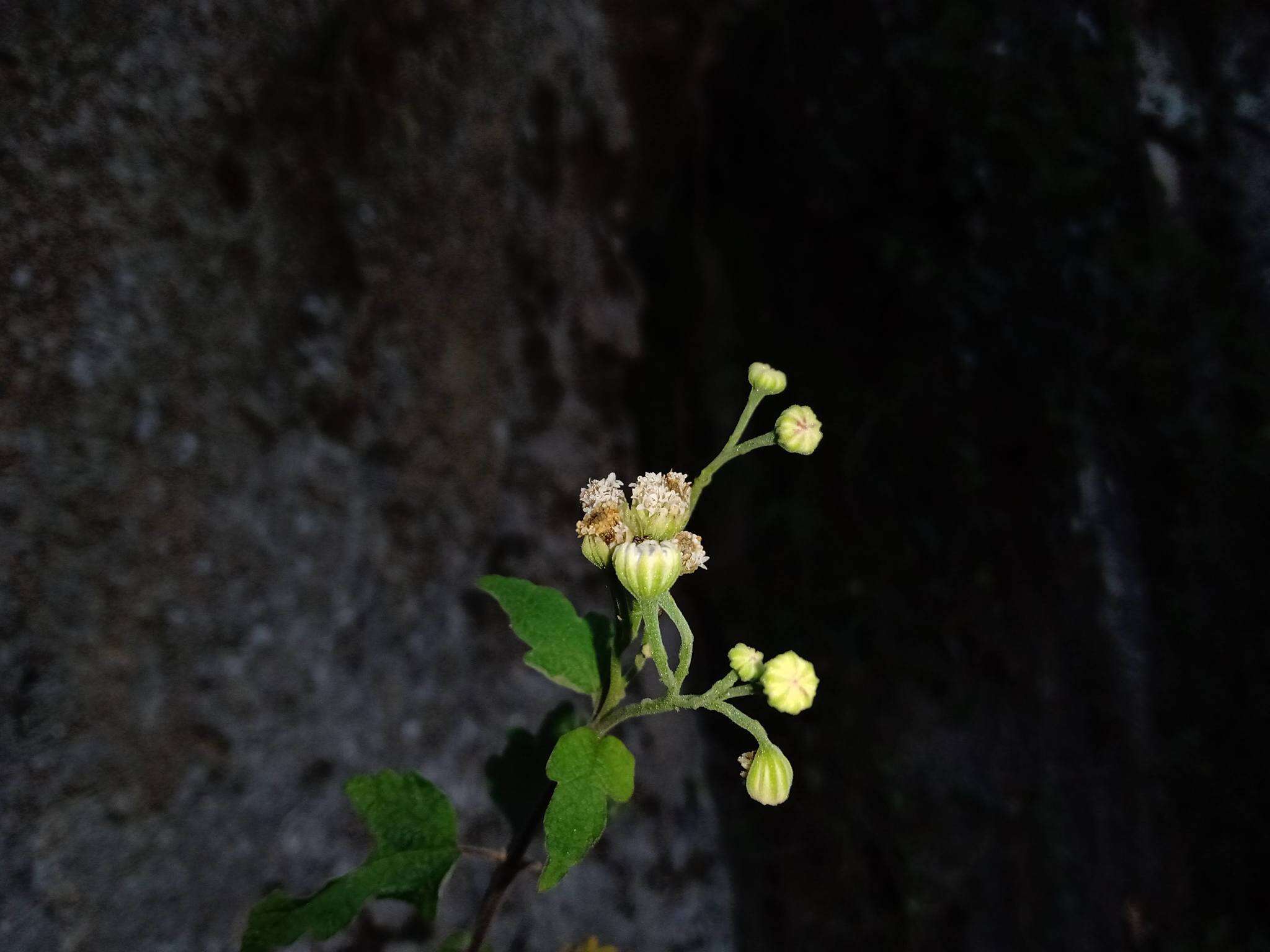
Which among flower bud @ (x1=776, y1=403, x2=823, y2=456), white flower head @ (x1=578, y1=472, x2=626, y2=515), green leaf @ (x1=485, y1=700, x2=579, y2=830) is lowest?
green leaf @ (x1=485, y1=700, x2=579, y2=830)

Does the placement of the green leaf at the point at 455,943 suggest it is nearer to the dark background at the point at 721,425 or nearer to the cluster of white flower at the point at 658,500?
the cluster of white flower at the point at 658,500

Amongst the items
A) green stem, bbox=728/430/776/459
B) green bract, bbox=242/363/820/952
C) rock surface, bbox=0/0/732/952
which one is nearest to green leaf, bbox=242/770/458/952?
green bract, bbox=242/363/820/952

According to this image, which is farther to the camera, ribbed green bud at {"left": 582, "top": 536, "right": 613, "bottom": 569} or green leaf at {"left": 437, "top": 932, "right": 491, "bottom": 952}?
green leaf at {"left": 437, "top": 932, "right": 491, "bottom": 952}

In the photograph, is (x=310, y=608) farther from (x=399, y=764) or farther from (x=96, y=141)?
(x=96, y=141)

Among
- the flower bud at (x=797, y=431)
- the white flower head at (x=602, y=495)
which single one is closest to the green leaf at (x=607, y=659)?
the white flower head at (x=602, y=495)

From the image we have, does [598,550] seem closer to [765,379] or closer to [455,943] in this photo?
[765,379]

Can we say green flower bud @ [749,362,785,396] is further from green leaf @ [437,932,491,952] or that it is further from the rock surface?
the rock surface
